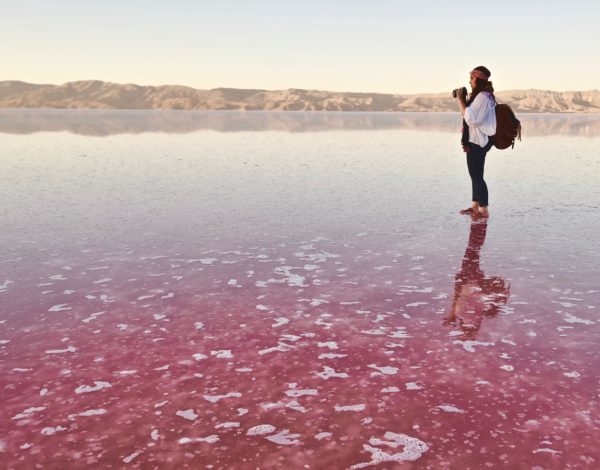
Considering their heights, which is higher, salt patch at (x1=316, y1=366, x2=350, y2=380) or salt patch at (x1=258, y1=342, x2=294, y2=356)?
salt patch at (x1=258, y1=342, x2=294, y2=356)

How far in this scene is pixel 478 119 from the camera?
13.4m

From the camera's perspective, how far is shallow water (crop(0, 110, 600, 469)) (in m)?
4.70

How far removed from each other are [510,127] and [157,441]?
38.5 ft

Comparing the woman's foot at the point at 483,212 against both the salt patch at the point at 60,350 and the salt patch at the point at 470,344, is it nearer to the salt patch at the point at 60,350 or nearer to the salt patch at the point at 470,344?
the salt patch at the point at 470,344

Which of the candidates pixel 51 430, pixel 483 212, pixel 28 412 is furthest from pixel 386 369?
pixel 483 212

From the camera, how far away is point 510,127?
13.7m

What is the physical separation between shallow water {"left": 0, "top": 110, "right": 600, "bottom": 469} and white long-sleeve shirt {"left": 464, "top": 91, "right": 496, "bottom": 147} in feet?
6.75

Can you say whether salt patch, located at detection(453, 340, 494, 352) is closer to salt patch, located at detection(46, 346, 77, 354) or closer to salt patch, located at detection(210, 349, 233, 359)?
salt patch, located at detection(210, 349, 233, 359)

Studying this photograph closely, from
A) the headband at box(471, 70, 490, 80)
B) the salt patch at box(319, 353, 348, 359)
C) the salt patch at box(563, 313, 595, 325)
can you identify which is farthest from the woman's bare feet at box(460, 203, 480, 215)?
the salt patch at box(319, 353, 348, 359)

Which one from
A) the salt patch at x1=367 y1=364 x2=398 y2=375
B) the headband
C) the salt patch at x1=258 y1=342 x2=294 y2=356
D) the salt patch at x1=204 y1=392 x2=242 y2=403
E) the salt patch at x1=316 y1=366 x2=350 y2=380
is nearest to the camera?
the salt patch at x1=204 y1=392 x2=242 y2=403

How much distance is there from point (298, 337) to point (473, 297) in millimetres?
2932

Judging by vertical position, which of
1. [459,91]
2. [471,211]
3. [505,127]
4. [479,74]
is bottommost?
[471,211]

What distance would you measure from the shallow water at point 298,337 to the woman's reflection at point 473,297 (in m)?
0.04

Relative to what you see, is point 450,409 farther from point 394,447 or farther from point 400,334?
point 400,334
